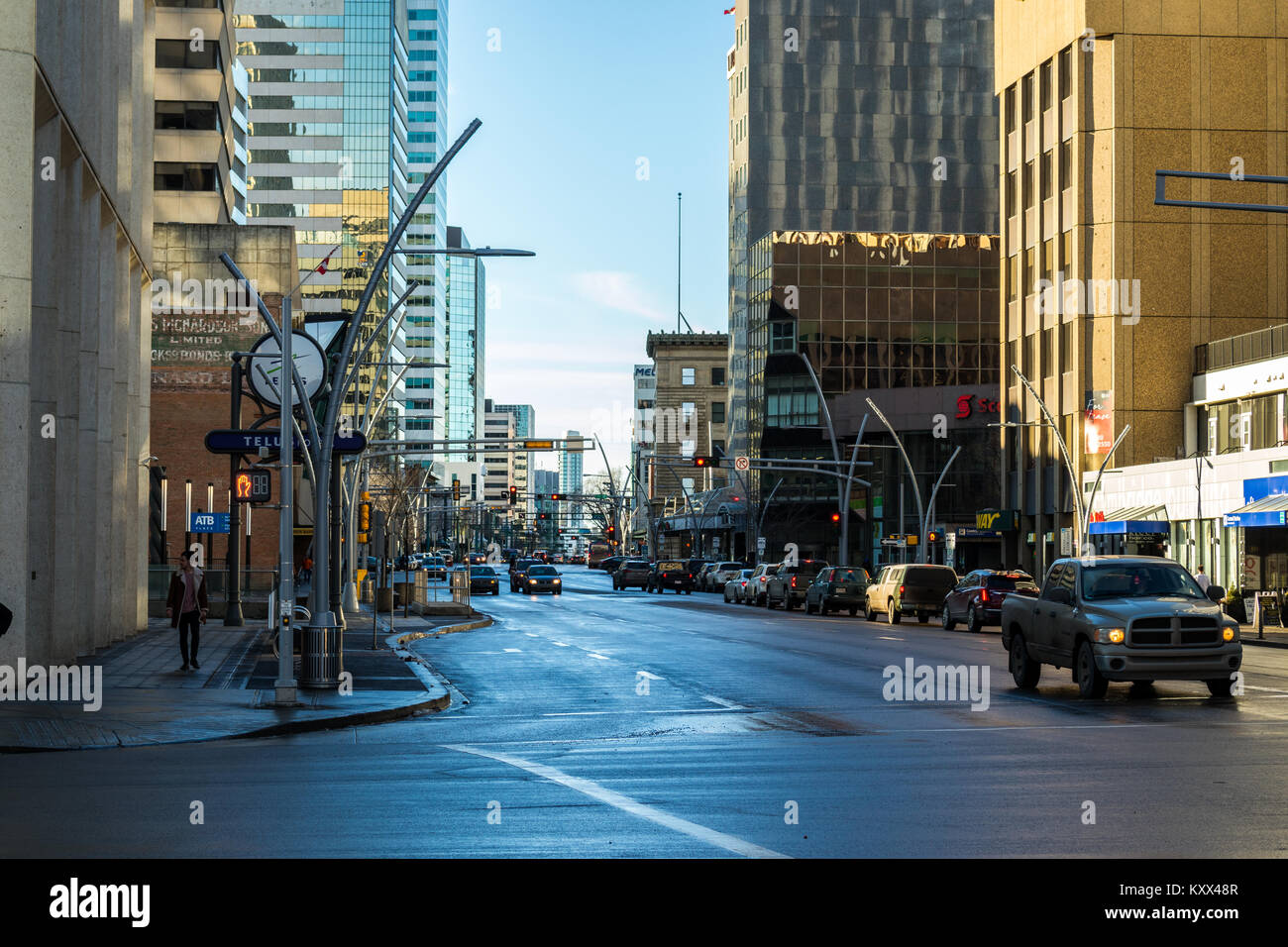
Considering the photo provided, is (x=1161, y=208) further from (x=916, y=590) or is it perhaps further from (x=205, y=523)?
(x=205, y=523)

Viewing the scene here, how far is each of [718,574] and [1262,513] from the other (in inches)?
1760

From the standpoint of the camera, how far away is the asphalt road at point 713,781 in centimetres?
972

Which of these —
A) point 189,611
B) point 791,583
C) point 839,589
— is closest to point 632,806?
point 189,611

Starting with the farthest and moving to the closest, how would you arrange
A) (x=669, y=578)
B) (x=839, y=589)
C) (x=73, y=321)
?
(x=669, y=578) → (x=839, y=589) → (x=73, y=321)

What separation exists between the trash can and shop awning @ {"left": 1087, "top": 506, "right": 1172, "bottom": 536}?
39238mm

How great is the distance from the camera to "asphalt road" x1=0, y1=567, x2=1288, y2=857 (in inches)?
383

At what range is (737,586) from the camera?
2702 inches

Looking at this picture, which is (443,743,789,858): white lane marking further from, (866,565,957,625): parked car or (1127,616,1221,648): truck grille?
(866,565,957,625): parked car

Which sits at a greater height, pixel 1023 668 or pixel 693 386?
pixel 693 386

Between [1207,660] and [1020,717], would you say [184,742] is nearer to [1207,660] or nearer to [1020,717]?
[1020,717]

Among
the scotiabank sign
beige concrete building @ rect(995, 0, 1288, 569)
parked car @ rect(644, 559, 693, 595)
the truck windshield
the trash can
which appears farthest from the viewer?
parked car @ rect(644, 559, 693, 595)

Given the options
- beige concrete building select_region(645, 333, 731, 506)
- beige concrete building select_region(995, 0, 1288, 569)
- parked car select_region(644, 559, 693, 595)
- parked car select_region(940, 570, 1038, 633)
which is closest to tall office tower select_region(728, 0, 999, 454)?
parked car select_region(644, 559, 693, 595)

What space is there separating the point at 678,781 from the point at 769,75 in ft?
393
